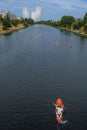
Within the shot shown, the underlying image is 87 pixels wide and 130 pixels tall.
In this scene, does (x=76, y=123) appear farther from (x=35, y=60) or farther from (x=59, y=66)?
(x=35, y=60)

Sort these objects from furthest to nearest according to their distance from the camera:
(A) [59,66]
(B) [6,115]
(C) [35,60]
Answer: (C) [35,60] < (A) [59,66] < (B) [6,115]

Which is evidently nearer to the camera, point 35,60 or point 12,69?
point 12,69

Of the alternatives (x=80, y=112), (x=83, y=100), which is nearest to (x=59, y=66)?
(x=83, y=100)

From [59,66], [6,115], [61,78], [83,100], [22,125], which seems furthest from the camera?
[59,66]

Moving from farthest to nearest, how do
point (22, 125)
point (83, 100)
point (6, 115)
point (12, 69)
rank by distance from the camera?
point (12, 69), point (83, 100), point (6, 115), point (22, 125)

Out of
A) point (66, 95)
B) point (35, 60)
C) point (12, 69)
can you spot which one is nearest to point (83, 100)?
point (66, 95)

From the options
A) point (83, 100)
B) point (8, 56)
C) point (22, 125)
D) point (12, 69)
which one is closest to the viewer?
point (22, 125)

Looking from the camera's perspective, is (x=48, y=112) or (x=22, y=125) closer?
(x=22, y=125)

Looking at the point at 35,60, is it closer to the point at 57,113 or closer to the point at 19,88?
the point at 19,88

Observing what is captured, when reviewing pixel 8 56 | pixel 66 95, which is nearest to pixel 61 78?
pixel 66 95
